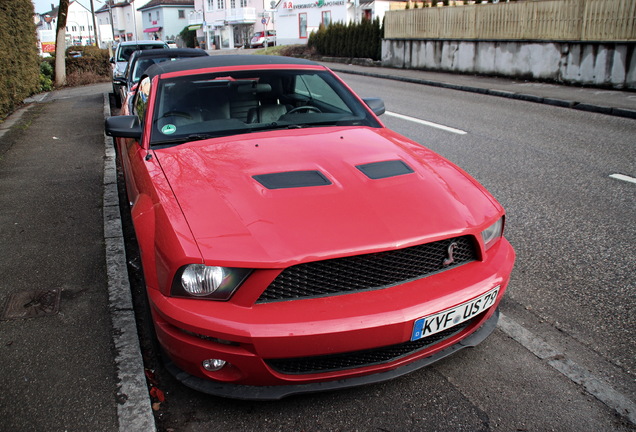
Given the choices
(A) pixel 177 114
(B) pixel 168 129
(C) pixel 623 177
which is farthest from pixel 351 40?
(B) pixel 168 129

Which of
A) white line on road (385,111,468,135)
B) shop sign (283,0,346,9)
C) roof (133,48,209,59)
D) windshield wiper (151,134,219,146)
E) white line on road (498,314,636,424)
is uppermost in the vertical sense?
shop sign (283,0,346,9)

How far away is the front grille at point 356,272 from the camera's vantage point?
7.32ft

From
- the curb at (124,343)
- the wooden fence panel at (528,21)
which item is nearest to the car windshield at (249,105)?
the curb at (124,343)

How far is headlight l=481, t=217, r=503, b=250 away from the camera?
2.70 meters

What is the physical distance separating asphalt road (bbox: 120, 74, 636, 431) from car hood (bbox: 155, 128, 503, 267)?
0.77 meters

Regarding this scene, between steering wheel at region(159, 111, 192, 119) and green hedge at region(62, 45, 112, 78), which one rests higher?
green hedge at region(62, 45, 112, 78)

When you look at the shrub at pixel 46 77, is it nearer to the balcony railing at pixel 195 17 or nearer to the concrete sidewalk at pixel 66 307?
the concrete sidewalk at pixel 66 307

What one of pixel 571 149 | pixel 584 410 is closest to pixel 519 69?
pixel 571 149

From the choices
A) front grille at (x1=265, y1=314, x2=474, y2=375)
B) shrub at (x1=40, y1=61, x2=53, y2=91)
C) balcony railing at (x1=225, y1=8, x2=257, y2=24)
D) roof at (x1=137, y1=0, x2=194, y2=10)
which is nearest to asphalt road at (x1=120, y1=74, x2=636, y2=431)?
front grille at (x1=265, y1=314, x2=474, y2=375)

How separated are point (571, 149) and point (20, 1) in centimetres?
1442

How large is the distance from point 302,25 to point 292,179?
53.9 meters

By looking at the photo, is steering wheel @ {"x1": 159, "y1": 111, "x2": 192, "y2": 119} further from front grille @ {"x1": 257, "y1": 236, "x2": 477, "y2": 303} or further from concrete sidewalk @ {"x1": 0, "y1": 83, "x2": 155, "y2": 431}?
front grille @ {"x1": 257, "y1": 236, "x2": 477, "y2": 303}

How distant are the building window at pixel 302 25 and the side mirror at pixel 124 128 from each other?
51871mm

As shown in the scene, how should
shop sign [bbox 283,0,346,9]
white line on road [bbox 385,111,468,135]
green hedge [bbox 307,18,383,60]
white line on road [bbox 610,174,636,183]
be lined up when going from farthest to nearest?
shop sign [bbox 283,0,346,9], green hedge [bbox 307,18,383,60], white line on road [bbox 385,111,468,135], white line on road [bbox 610,174,636,183]
